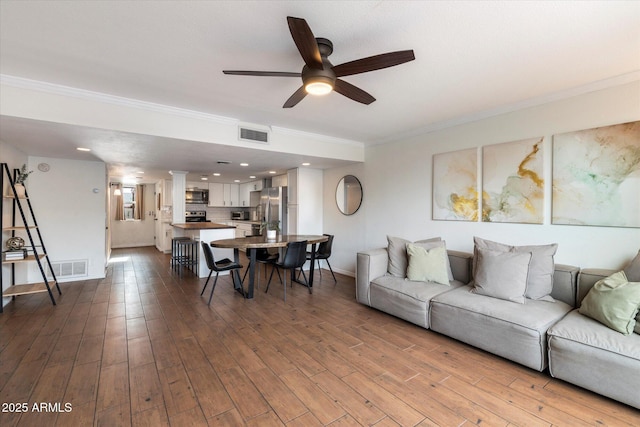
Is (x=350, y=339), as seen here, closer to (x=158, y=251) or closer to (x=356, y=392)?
(x=356, y=392)

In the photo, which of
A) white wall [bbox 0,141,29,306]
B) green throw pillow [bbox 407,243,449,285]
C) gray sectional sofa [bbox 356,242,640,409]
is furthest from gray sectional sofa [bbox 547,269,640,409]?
white wall [bbox 0,141,29,306]

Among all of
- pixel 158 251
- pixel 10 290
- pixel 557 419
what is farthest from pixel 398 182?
pixel 158 251

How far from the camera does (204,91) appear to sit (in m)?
2.80

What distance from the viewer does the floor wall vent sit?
462cm

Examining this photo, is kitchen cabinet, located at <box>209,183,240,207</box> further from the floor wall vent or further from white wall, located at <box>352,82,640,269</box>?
white wall, located at <box>352,82,640,269</box>

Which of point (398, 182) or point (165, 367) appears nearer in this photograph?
point (165, 367)

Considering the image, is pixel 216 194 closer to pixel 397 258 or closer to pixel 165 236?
pixel 165 236

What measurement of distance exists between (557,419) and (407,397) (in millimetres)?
886

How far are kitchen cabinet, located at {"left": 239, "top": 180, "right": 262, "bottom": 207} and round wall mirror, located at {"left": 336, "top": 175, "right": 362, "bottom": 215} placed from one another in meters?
3.29

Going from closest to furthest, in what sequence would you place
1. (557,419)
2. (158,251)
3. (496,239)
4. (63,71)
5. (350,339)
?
1. (557,419)
2. (63,71)
3. (350,339)
4. (496,239)
5. (158,251)

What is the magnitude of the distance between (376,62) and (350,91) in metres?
0.45

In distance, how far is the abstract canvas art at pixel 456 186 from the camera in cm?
354

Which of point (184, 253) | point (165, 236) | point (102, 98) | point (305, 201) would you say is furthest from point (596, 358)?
point (165, 236)

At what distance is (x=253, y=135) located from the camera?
3773mm
